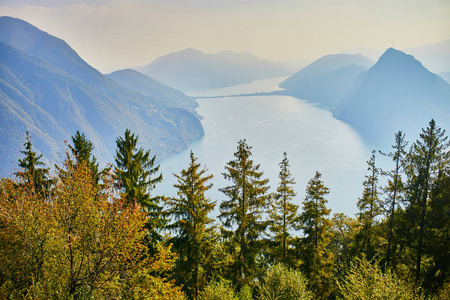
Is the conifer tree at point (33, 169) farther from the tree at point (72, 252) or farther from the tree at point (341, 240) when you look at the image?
the tree at point (341, 240)

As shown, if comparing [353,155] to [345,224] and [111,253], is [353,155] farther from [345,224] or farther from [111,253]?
[111,253]

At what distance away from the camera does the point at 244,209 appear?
17.4m

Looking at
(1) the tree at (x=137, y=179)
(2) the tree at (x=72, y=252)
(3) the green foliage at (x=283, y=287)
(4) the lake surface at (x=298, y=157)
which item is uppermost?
(4) the lake surface at (x=298, y=157)

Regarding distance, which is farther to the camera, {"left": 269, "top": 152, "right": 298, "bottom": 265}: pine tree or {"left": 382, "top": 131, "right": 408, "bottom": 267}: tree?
{"left": 269, "top": 152, "right": 298, "bottom": 265}: pine tree

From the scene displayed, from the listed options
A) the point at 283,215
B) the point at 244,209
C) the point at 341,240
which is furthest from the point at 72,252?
the point at 341,240

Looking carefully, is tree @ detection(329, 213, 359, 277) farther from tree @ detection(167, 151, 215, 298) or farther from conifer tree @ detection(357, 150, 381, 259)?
tree @ detection(167, 151, 215, 298)

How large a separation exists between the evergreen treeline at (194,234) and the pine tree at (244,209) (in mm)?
68

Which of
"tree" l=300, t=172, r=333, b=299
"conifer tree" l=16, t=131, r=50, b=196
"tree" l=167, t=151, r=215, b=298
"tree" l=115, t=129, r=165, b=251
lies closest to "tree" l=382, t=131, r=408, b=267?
"tree" l=300, t=172, r=333, b=299

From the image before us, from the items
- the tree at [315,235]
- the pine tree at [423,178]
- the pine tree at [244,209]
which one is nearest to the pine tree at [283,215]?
the tree at [315,235]

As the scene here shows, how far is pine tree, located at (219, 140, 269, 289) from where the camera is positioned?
668 inches

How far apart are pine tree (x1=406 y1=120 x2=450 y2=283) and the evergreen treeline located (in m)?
0.07

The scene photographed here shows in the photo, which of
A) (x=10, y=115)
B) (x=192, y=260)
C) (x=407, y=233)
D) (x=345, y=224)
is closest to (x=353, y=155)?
(x=345, y=224)

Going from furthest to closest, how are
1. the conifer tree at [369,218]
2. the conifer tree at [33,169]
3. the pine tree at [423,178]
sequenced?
the conifer tree at [369,218], the conifer tree at [33,169], the pine tree at [423,178]

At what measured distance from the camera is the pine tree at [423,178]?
56.0 feet
